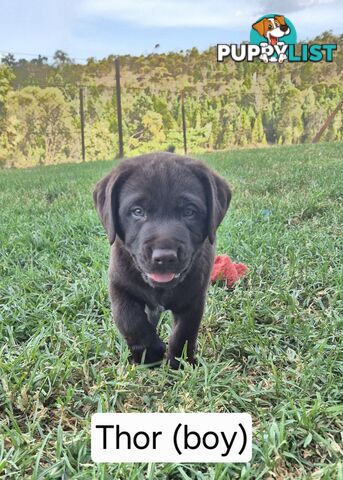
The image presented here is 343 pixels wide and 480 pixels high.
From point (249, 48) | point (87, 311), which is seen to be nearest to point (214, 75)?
point (249, 48)

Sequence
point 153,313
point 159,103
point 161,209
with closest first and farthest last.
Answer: point 161,209
point 153,313
point 159,103

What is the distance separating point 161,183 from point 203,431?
0.93 meters

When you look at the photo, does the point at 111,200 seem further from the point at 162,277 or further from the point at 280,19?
the point at 280,19

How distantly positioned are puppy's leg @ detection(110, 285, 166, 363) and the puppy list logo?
169 centimetres

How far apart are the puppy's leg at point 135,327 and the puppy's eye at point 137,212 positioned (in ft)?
1.28

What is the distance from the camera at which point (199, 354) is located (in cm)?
254

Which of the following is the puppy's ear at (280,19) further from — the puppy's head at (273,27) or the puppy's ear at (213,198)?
the puppy's ear at (213,198)

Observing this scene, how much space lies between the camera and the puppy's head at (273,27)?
3.07 metres

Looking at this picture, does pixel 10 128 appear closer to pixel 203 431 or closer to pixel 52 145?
pixel 52 145

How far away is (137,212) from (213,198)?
318mm

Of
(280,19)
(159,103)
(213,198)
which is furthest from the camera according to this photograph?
(159,103)

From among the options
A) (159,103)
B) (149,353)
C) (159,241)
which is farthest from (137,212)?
(159,103)

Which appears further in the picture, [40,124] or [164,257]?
[40,124]

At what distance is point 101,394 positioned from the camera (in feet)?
7.14
